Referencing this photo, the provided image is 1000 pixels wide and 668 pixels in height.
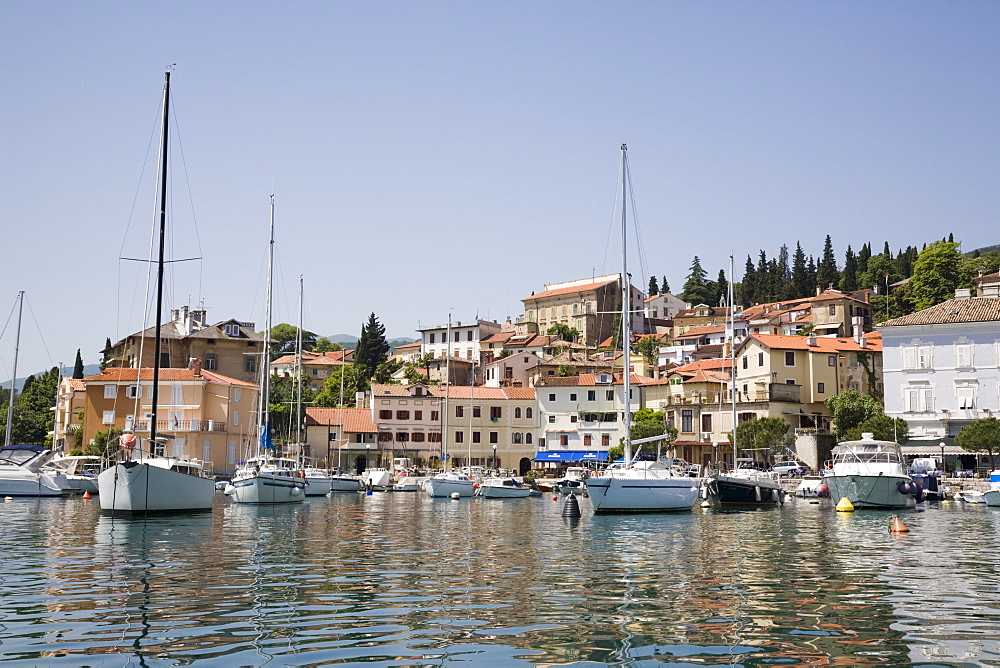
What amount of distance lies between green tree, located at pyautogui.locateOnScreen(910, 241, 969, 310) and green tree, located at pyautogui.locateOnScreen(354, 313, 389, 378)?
65143 mm

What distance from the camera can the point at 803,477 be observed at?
68312mm

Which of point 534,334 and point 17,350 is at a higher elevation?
point 534,334

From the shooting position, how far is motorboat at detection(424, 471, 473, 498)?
6247 centimetres

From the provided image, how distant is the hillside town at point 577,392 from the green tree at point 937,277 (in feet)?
12.0

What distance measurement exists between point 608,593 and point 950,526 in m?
22.7

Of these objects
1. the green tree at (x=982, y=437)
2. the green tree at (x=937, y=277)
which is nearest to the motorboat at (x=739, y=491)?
the green tree at (x=982, y=437)

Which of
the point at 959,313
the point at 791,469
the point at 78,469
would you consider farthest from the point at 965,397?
the point at 78,469

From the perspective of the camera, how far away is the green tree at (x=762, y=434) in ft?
247

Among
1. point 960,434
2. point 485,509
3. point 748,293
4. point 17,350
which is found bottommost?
point 485,509

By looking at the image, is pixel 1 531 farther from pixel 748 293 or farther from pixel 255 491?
pixel 748 293

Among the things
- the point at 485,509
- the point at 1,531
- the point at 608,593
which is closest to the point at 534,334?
the point at 485,509

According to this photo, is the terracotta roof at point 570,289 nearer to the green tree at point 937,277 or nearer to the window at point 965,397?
the green tree at point 937,277

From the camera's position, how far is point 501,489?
6391cm

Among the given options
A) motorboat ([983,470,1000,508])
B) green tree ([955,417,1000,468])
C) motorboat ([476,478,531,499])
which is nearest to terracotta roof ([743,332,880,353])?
green tree ([955,417,1000,468])
